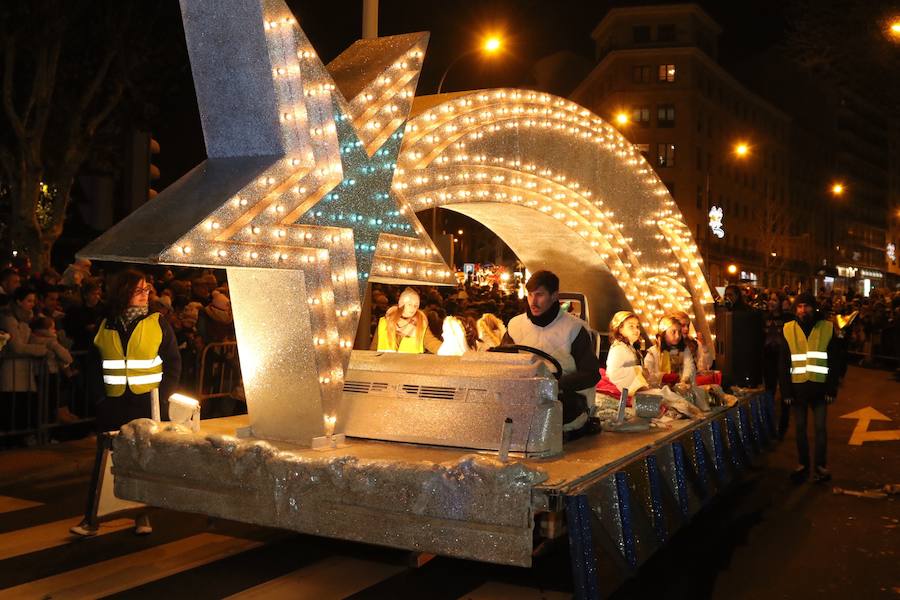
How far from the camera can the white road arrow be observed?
44.8ft

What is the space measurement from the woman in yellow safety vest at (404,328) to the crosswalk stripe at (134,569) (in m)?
2.86

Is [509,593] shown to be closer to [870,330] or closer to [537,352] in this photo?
[537,352]

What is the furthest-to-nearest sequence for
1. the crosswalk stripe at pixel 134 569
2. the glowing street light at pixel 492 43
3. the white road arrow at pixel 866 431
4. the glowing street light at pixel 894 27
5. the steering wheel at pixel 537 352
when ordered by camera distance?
the glowing street light at pixel 492 43 → the glowing street light at pixel 894 27 → the white road arrow at pixel 866 431 → the steering wheel at pixel 537 352 → the crosswalk stripe at pixel 134 569

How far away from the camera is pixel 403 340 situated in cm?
956

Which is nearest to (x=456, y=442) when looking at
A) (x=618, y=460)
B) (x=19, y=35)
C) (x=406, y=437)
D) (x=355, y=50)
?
(x=406, y=437)

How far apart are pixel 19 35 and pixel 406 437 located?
15.8m

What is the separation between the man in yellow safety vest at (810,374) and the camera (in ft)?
34.4

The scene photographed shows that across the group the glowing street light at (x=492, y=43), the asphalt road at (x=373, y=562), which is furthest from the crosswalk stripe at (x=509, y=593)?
the glowing street light at (x=492, y=43)

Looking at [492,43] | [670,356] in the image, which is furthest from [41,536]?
[492,43]

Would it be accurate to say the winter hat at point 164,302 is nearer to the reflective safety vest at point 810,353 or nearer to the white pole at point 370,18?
the white pole at point 370,18

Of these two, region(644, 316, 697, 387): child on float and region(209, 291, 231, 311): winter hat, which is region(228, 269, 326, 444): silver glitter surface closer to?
region(644, 316, 697, 387): child on float

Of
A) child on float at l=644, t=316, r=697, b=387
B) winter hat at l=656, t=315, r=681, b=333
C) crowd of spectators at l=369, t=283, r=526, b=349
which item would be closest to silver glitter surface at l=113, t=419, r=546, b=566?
crowd of spectators at l=369, t=283, r=526, b=349

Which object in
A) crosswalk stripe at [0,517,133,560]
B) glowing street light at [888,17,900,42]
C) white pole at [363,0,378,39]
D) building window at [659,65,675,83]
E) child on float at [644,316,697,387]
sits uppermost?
building window at [659,65,675,83]

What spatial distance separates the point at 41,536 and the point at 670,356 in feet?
21.7
